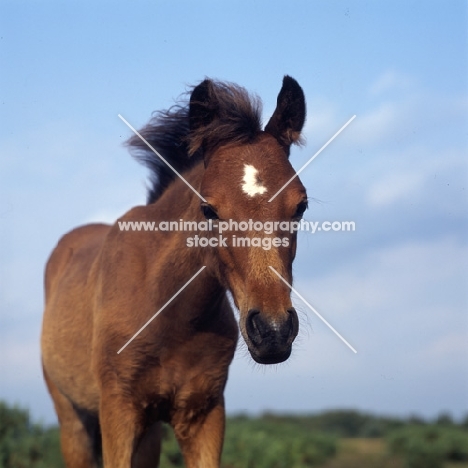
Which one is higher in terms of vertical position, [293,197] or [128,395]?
[293,197]

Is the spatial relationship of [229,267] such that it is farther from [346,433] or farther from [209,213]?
[346,433]

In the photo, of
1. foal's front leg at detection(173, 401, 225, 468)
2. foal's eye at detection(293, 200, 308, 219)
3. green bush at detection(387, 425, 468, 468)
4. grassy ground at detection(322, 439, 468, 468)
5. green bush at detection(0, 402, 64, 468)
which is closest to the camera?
foal's eye at detection(293, 200, 308, 219)

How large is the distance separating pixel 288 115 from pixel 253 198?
100 cm

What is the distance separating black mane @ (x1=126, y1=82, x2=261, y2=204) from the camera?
4500mm

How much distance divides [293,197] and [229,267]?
555mm

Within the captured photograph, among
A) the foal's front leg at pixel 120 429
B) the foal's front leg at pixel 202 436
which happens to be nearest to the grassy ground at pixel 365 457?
the foal's front leg at pixel 202 436

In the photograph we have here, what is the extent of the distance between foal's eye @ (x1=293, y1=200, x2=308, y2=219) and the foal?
0.03 ft

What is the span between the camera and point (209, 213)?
4199 millimetres

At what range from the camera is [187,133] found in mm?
5523

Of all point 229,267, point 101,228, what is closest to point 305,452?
point 101,228

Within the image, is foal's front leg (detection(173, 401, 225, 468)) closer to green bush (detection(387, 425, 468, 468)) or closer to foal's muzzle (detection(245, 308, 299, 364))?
foal's muzzle (detection(245, 308, 299, 364))

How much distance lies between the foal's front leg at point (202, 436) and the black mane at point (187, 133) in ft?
5.85

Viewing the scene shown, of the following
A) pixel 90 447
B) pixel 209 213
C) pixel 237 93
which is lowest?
pixel 90 447

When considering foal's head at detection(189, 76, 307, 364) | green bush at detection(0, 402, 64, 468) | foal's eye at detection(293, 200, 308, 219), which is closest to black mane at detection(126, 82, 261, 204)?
foal's head at detection(189, 76, 307, 364)
